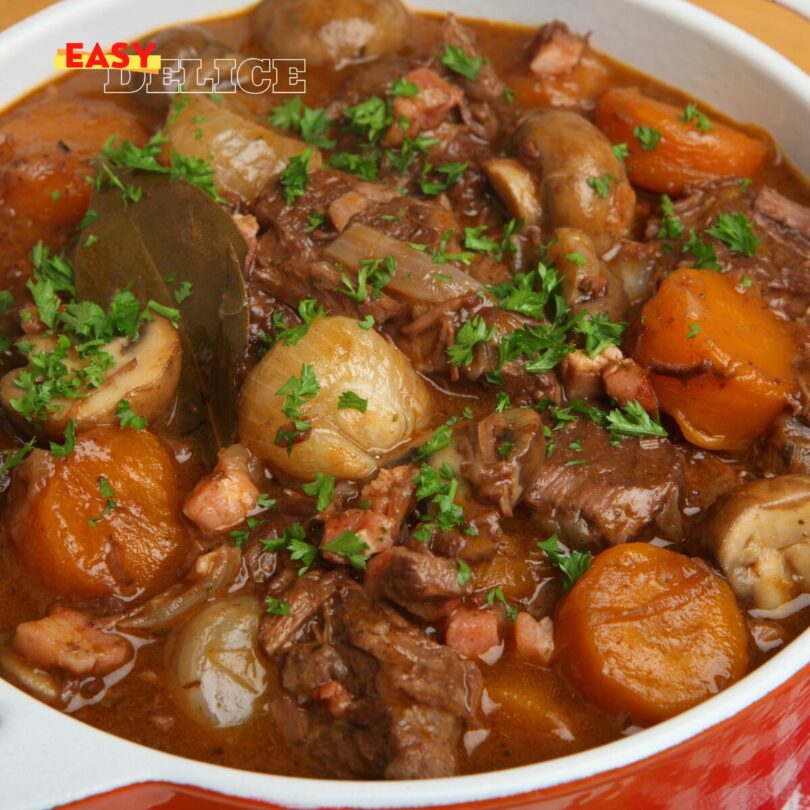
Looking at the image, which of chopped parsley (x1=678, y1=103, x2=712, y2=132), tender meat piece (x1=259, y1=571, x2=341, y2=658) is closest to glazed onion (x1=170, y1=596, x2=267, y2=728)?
tender meat piece (x1=259, y1=571, x2=341, y2=658)

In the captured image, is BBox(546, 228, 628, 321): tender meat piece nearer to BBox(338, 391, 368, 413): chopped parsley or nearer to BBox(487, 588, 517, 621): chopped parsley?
BBox(338, 391, 368, 413): chopped parsley

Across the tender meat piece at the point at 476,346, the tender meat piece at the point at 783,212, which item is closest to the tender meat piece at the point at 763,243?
the tender meat piece at the point at 783,212

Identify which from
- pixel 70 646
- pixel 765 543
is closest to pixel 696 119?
pixel 765 543

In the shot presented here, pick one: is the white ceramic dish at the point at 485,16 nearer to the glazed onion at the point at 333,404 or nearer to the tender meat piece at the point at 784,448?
the tender meat piece at the point at 784,448

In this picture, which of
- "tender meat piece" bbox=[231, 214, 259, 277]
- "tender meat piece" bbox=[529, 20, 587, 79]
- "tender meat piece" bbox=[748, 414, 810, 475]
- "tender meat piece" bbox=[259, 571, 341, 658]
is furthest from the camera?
"tender meat piece" bbox=[529, 20, 587, 79]

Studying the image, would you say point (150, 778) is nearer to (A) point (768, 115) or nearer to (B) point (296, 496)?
(B) point (296, 496)

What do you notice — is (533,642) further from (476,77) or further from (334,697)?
(476,77)

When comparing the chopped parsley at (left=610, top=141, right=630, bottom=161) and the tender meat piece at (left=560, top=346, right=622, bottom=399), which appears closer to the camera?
the tender meat piece at (left=560, top=346, right=622, bottom=399)
